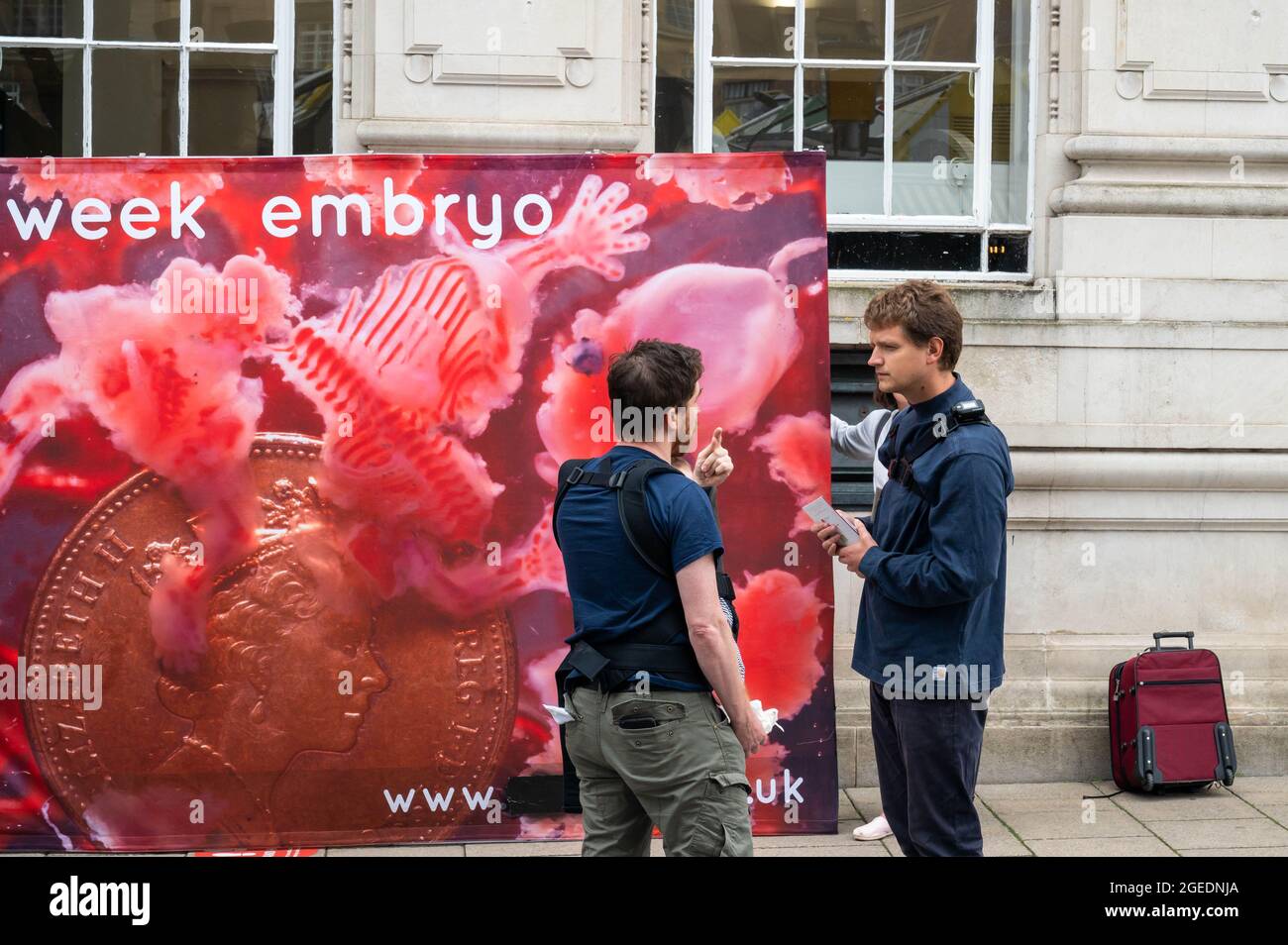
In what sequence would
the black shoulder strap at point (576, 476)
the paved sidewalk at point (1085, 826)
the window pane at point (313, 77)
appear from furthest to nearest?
the window pane at point (313, 77)
the paved sidewalk at point (1085, 826)
the black shoulder strap at point (576, 476)

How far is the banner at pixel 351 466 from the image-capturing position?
17.6ft

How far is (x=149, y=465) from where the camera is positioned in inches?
212

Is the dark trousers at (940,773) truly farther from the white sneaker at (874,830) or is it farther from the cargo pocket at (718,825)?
the white sneaker at (874,830)

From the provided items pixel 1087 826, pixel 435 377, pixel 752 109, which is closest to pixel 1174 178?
pixel 752 109

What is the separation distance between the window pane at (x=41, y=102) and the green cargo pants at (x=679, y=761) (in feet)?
14.7

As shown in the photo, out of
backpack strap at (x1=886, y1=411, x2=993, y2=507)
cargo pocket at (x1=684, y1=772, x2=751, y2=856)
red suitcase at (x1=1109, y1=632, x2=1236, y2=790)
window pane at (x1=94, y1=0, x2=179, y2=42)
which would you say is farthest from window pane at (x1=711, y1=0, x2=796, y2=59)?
cargo pocket at (x1=684, y1=772, x2=751, y2=856)

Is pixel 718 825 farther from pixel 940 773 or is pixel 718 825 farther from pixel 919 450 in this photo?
pixel 919 450

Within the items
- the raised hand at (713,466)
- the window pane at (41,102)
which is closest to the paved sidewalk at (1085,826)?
the raised hand at (713,466)

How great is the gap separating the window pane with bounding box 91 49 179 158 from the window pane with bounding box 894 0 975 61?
10.9 feet

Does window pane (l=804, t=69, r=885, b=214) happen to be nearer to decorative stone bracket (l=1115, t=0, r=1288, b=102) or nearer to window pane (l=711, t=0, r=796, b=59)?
window pane (l=711, t=0, r=796, b=59)

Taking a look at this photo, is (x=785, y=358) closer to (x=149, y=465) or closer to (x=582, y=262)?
(x=582, y=262)

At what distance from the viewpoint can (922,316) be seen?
417 centimetres

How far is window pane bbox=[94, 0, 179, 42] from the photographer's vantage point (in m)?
6.77

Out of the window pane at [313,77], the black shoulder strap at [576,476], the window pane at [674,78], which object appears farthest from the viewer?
the window pane at [674,78]
